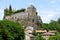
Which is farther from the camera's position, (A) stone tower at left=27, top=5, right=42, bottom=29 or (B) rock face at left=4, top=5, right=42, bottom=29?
(A) stone tower at left=27, top=5, right=42, bottom=29

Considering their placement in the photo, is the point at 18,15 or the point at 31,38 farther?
the point at 18,15

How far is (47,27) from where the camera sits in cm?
9569

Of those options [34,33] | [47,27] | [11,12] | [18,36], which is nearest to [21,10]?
[11,12]

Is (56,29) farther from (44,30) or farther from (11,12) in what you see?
(11,12)

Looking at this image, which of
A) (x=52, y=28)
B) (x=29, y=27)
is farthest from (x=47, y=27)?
(x=29, y=27)

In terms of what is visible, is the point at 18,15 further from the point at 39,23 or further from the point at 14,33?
the point at 14,33

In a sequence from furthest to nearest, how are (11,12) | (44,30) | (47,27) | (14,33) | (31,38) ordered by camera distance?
1. (11,12)
2. (47,27)
3. (44,30)
4. (31,38)
5. (14,33)

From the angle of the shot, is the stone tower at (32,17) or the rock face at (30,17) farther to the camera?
the stone tower at (32,17)

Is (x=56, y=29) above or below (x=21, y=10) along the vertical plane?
below

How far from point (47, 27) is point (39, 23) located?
283cm

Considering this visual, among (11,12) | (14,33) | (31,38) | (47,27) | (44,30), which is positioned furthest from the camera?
(11,12)

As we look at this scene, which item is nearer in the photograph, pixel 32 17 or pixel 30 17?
pixel 32 17

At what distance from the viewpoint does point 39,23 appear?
95375 millimetres

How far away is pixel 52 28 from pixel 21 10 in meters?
12.6
